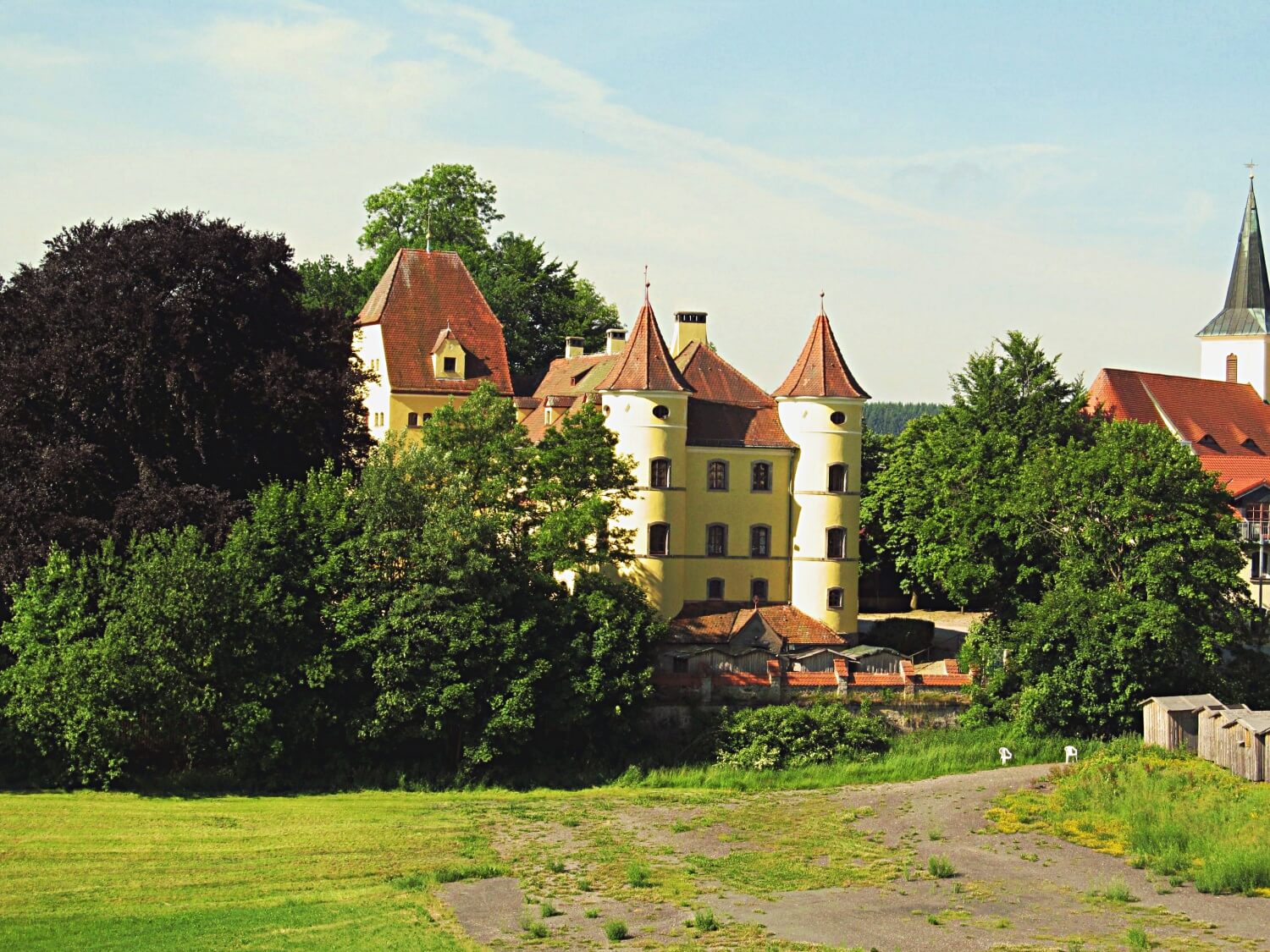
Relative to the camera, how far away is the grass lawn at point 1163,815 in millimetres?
32406

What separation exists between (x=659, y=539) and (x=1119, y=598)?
45.0 ft

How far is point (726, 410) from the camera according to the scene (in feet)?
181

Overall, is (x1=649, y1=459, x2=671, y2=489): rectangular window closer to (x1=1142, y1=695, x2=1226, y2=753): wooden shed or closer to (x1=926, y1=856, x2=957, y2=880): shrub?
(x1=1142, y1=695, x2=1226, y2=753): wooden shed

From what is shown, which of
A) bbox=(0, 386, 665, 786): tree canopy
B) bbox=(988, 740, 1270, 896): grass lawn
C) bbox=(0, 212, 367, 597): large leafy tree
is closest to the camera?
bbox=(988, 740, 1270, 896): grass lawn

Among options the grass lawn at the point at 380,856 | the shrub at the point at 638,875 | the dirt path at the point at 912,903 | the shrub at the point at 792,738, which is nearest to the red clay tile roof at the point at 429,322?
the shrub at the point at 792,738

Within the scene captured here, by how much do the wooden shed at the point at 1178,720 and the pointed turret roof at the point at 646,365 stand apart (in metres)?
16.5

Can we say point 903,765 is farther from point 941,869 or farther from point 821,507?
point 941,869

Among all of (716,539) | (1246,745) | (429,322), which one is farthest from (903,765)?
(429,322)

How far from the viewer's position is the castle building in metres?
53.0

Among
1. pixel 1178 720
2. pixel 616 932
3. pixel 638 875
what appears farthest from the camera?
pixel 1178 720

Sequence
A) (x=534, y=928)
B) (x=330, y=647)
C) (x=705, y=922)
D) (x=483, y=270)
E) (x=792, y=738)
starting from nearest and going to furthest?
(x=534, y=928), (x=705, y=922), (x=330, y=647), (x=792, y=738), (x=483, y=270)

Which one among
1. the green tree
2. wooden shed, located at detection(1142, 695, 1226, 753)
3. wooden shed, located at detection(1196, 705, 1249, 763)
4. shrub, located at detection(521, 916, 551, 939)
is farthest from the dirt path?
the green tree

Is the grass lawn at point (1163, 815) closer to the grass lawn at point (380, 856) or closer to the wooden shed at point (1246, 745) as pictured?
the wooden shed at point (1246, 745)

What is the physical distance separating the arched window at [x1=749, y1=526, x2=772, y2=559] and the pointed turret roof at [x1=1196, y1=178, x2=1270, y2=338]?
5516cm
